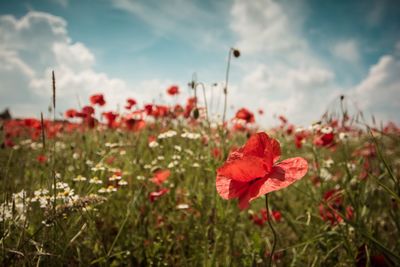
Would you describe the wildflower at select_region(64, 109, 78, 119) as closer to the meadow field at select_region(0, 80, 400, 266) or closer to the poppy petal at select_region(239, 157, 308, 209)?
the meadow field at select_region(0, 80, 400, 266)

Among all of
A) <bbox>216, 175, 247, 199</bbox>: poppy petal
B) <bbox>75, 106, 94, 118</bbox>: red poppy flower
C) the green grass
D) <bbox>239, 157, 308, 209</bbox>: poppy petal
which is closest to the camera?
<bbox>239, 157, 308, 209</bbox>: poppy petal

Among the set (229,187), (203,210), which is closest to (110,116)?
(203,210)

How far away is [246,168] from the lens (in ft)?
3.55

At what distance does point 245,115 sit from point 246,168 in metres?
3.48

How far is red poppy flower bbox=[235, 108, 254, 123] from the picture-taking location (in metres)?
4.46

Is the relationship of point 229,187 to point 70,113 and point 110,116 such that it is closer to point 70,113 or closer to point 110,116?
point 110,116

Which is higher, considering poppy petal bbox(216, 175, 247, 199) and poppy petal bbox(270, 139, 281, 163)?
poppy petal bbox(270, 139, 281, 163)

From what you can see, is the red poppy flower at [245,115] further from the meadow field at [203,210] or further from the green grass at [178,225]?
the green grass at [178,225]

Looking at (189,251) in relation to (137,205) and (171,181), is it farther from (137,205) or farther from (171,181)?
(171,181)

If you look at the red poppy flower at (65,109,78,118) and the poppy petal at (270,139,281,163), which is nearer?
Result: the poppy petal at (270,139,281,163)

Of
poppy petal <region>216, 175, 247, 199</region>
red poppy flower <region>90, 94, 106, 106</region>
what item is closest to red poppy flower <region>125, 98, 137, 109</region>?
red poppy flower <region>90, 94, 106, 106</region>

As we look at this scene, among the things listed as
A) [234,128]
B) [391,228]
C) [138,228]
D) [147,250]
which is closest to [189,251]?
[147,250]

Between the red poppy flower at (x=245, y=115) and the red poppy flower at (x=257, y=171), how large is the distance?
10.8ft

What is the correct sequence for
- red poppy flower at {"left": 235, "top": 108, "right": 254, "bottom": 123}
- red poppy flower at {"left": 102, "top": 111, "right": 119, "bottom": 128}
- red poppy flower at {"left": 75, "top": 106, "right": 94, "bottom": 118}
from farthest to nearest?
red poppy flower at {"left": 235, "top": 108, "right": 254, "bottom": 123} → red poppy flower at {"left": 102, "top": 111, "right": 119, "bottom": 128} → red poppy flower at {"left": 75, "top": 106, "right": 94, "bottom": 118}
